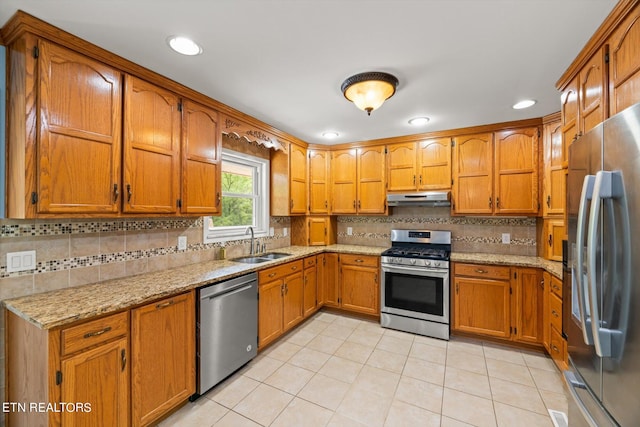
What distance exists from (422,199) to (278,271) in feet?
6.33

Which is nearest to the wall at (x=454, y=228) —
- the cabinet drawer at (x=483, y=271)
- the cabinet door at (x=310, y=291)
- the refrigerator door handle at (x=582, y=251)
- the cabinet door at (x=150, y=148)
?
the cabinet drawer at (x=483, y=271)

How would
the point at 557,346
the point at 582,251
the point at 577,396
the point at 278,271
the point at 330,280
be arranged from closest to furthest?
the point at 582,251 → the point at 577,396 → the point at 557,346 → the point at 278,271 → the point at 330,280

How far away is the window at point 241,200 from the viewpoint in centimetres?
294

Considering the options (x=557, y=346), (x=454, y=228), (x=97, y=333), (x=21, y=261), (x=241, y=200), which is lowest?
(x=557, y=346)

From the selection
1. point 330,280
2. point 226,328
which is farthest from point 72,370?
point 330,280

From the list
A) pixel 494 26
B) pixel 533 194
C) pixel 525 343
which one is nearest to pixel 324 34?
pixel 494 26

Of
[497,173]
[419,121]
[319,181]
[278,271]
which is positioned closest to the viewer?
[278,271]

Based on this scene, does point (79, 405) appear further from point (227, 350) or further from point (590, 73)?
point (590, 73)

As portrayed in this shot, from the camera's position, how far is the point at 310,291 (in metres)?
3.40

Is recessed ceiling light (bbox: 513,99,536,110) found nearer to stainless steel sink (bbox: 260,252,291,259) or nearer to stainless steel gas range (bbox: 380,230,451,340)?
stainless steel gas range (bbox: 380,230,451,340)

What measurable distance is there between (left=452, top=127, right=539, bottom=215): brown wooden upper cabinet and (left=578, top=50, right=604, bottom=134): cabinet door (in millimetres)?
1276

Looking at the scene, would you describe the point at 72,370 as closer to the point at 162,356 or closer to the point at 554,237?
the point at 162,356

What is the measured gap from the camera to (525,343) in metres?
2.72

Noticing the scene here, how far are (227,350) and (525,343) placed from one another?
2.90 meters
